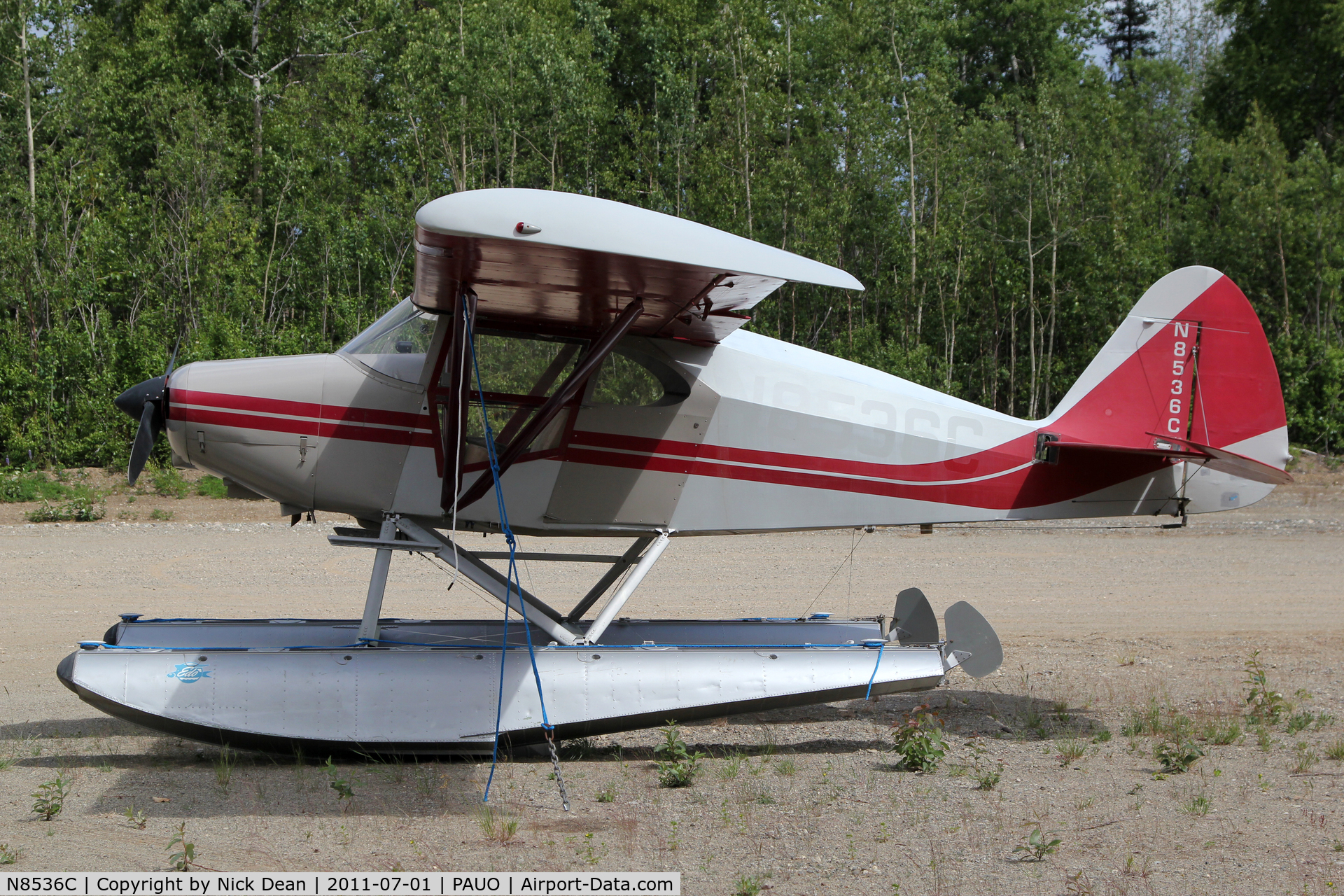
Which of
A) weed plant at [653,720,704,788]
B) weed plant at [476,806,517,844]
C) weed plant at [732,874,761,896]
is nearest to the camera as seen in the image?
weed plant at [732,874,761,896]

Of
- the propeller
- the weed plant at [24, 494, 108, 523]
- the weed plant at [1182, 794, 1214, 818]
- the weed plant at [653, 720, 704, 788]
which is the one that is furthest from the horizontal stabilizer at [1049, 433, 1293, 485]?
the weed plant at [24, 494, 108, 523]

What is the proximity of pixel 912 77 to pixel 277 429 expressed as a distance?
26.7 m

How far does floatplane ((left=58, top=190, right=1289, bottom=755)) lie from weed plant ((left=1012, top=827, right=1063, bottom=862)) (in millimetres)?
1668

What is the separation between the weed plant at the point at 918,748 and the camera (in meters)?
5.85

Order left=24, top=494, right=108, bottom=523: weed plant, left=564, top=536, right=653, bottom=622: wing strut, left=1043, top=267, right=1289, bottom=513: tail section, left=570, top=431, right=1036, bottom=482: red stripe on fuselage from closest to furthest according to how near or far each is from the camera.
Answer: left=570, top=431, right=1036, bottom=482: red stripe on fuselage < left=1043, top=267, right=1289, bottom=513: tail section < left=564, top=536, right=653, bottom=622: wing strut < left=24, top=494, right=108, bottom=523: weed plant

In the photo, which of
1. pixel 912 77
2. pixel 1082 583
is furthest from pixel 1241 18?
pixel 1082 583

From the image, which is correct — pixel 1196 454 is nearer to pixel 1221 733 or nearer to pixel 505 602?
pixel 1221 733

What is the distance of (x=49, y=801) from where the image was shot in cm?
486

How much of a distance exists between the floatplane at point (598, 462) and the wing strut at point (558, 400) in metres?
0.02

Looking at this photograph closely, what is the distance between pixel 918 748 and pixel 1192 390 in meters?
3.38

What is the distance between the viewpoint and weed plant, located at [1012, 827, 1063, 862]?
4379 mm

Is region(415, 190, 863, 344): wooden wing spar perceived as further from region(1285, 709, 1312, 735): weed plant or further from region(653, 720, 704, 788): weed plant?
region(1285, 709, 1312, 735): weed plant

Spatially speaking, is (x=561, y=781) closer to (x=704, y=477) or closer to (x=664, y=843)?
(x=664, y=843)

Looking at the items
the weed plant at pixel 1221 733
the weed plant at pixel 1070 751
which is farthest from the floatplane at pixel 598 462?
the weed plant at pixel 1221 733
